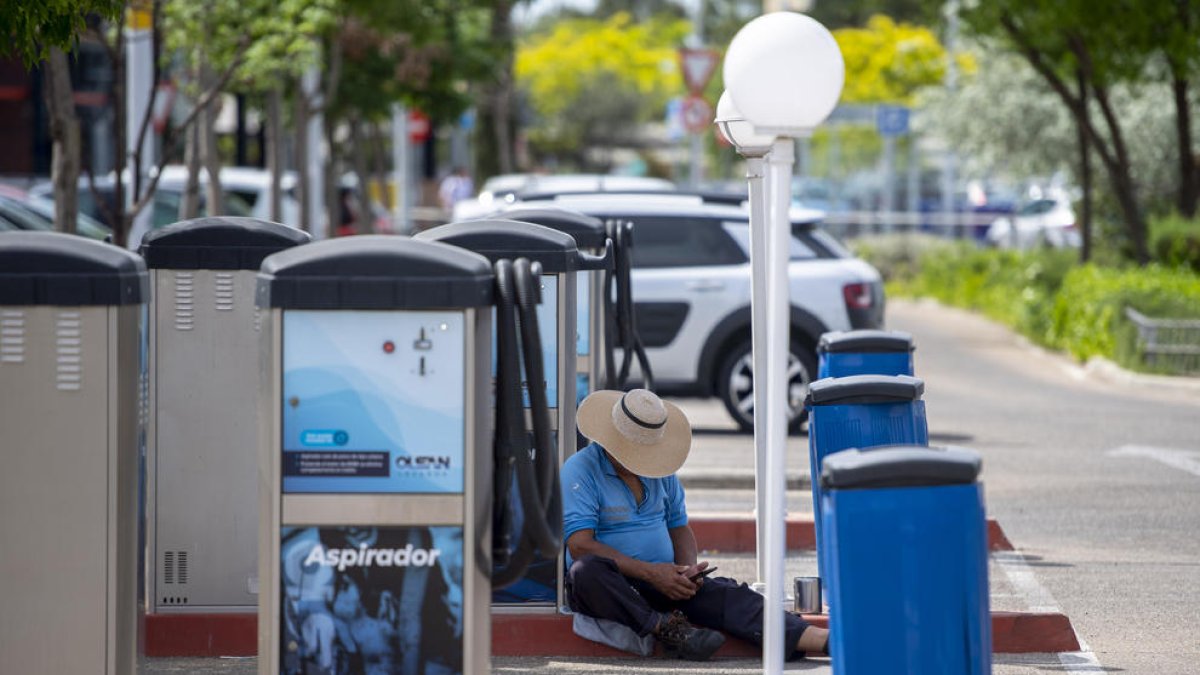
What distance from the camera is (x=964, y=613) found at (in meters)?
5.06

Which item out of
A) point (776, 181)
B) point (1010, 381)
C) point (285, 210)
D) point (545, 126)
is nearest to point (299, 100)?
point (285, 210)

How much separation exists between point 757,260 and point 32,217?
11406 millimetres

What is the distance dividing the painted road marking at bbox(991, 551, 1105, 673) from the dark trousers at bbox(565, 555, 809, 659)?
104cm

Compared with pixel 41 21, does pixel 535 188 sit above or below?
above

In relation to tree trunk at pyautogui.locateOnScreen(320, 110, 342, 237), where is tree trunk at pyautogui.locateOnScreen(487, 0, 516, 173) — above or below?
A: above

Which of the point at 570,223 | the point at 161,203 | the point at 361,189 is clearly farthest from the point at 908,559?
the point at 361,189

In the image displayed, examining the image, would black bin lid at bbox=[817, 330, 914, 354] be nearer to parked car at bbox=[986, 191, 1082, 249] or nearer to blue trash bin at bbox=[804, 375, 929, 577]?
blue trash bin at bbox=[804, 375, 929, 577]

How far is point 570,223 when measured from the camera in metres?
8.03

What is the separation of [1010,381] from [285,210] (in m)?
9.89

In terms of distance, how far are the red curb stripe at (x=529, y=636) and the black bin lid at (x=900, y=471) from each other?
6.18 feet

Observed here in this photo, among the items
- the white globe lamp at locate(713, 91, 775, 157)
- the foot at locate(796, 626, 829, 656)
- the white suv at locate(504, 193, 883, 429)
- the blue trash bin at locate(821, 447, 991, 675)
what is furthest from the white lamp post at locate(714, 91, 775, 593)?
the white suv at locate(504, 193, 883, 429)

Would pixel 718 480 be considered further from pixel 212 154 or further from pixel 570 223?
pixel 212 154

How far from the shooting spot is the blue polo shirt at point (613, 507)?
6.67 m

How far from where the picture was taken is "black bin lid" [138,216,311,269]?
6.57 m
